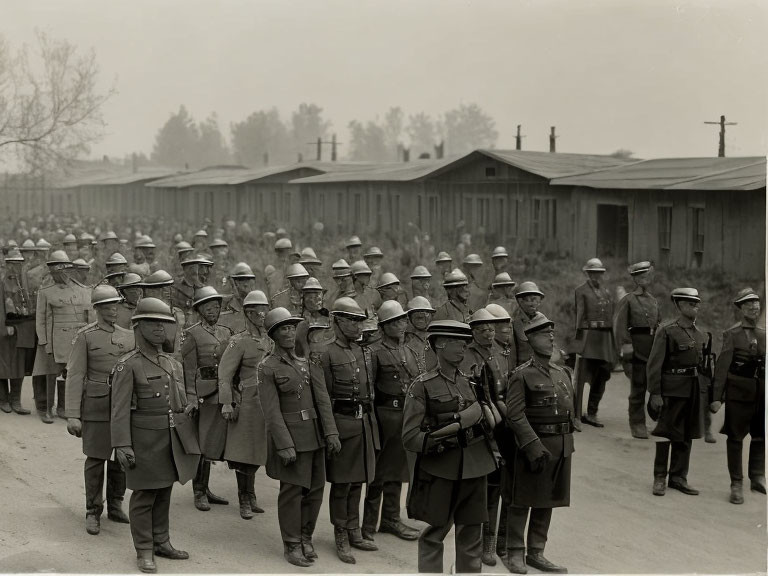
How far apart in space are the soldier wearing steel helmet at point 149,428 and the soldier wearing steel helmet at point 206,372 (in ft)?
3.74

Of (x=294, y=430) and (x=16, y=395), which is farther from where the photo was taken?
(x=16, y=395)

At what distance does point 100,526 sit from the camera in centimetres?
714

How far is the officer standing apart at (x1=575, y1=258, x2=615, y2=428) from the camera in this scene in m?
11.0

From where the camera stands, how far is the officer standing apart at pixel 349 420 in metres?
6.88

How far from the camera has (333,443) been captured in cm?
668

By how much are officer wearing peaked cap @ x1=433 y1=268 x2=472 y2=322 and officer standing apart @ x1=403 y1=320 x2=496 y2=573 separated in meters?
3.28

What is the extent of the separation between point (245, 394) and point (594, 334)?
16.2 feet

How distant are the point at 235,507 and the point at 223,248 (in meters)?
6.30

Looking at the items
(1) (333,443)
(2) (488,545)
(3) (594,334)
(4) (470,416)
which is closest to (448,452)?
(4) (470,416)

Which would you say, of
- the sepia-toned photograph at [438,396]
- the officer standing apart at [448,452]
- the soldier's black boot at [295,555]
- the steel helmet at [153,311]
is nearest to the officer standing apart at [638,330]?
the sepia-toned photograph at [438,396]

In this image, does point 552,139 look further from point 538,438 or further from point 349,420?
point 538,438

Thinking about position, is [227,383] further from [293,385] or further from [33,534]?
[33,534]

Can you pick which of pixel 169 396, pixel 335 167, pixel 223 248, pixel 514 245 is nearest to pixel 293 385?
pixel 169 396

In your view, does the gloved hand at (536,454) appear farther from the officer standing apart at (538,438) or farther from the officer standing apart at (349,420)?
the officer standing apart at (349,420)
